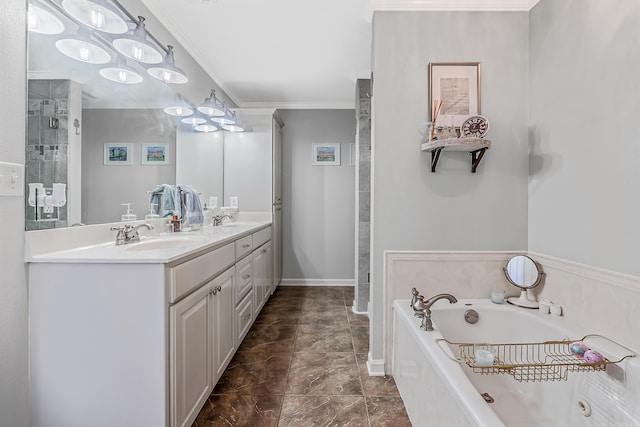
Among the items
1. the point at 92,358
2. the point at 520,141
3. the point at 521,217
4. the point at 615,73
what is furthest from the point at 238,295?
the point at 615,73

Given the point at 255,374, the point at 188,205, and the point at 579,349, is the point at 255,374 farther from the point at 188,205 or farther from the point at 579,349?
the point at 579,349

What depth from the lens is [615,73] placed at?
1305 millimetres

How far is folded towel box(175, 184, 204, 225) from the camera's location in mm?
2461

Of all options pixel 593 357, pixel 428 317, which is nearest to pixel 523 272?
pixel 593 357

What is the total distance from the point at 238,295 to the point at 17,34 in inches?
67.5

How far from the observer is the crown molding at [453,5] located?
1848 mm

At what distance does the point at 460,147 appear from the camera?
180cm

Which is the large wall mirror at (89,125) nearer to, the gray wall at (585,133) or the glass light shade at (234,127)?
the glass light shade at (234,127)

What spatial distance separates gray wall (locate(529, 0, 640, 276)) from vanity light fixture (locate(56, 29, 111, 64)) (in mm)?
2391

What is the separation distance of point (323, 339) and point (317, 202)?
1.91 metres

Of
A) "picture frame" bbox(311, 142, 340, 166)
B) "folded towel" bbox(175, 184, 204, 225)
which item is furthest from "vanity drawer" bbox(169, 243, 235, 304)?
"picture frame" bbox(311, 142, 340, 166)

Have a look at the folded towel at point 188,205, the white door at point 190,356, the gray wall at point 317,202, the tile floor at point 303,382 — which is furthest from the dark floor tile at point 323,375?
the gray wall at point 317,202

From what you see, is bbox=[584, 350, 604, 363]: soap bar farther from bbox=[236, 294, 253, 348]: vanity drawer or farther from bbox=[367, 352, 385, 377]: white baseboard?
bbox=[236, 294, 253, 348]: vanity drawer

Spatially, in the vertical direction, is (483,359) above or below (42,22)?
below
